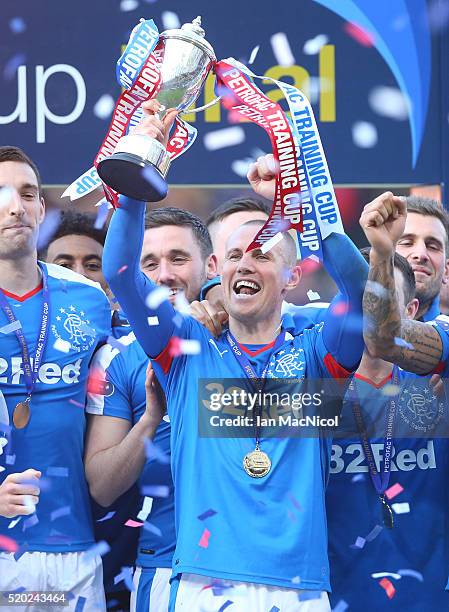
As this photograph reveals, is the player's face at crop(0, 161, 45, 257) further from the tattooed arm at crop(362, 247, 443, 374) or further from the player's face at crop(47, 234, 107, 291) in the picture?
the tattooed arm at crop(362, 247, 443, 374)

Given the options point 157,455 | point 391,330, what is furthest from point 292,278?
point 157,455

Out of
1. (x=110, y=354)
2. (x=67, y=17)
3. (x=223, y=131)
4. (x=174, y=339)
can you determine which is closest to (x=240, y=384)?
(x=174, y=339)

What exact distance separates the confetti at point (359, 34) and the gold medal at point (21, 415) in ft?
7.14

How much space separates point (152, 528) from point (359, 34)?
2.26 metres

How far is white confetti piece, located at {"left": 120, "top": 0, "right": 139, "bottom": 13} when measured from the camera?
4527 millimetres

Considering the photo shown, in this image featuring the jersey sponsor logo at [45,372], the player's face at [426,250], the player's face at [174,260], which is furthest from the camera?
the player's face at [426,250]

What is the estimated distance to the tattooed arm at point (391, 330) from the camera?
274 cm

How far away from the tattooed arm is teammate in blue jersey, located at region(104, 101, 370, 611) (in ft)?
0.16

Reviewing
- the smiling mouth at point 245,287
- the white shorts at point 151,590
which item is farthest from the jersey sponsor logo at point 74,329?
the white shorts at point 151,590

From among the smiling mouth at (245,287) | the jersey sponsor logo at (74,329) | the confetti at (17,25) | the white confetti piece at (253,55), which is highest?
the confetti at (17,25)

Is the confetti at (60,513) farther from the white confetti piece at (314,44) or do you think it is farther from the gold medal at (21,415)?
the white confetti piece at (314,44)

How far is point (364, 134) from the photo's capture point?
4.52 m

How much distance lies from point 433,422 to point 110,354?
957mm

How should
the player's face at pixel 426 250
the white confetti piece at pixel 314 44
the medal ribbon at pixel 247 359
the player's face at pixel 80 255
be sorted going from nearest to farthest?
the medal ribbon at pixel 247 359
the player's face at pixel 426 250
the player's face at pixel 80 255
the white confetti piece at pixel 314 44
